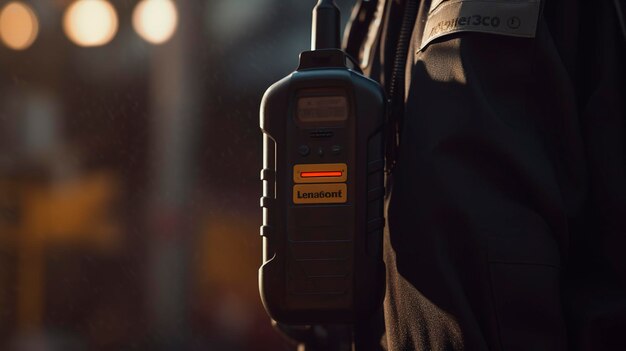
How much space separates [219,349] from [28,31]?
386cm

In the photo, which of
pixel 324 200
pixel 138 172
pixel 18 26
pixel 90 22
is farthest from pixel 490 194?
pixel 18 26

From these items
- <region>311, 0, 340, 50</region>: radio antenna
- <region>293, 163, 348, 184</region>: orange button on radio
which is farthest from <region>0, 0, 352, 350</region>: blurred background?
<region>293, 163, 348, 184</region>: orange button on radio

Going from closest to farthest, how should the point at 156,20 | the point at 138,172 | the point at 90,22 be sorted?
the point at 156,20
the point at 138,172
the point at 90,22

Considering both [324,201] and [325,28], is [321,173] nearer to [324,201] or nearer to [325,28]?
[324,201]

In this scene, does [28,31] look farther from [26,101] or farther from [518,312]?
[518,312]

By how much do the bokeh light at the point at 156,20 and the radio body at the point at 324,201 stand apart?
5023 millimetres

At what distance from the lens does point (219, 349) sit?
518cm

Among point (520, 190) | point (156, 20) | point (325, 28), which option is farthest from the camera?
point (156, 20)

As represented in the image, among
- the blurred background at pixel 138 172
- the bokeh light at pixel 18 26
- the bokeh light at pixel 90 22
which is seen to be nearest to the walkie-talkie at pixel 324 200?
the blurred background at pixel 138 172

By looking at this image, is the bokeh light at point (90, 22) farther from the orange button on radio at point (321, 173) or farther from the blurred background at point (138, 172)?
the orange button on radio at point (321, 173)

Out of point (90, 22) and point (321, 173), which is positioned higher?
point (90, 22)

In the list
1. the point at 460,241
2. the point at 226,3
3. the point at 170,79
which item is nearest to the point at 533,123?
the point at 460,241

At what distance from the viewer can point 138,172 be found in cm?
620

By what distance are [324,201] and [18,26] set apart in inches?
287
